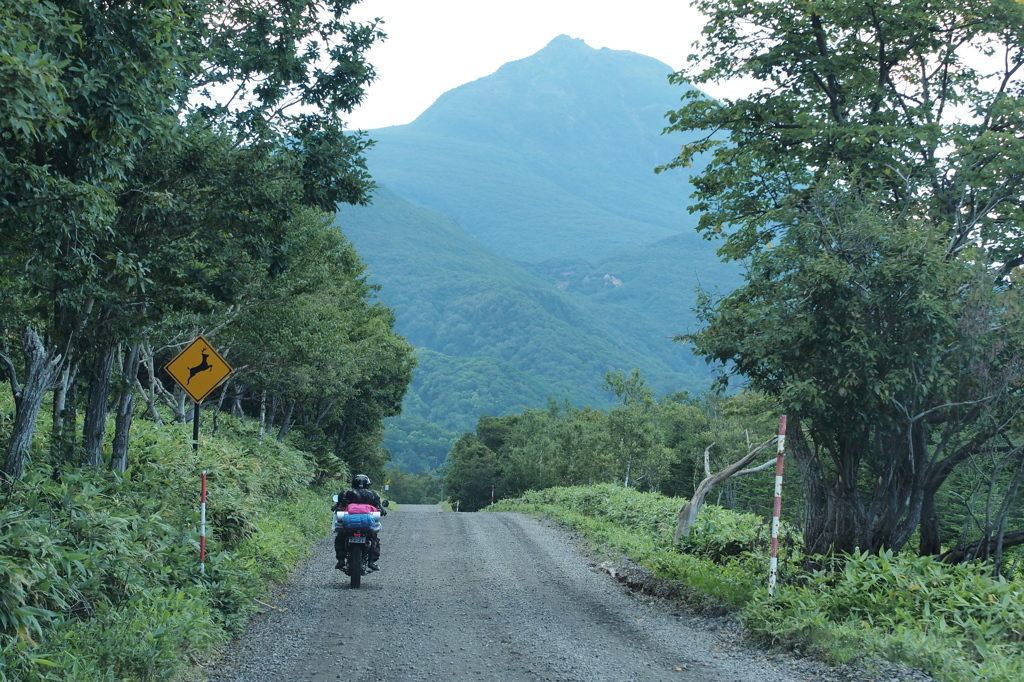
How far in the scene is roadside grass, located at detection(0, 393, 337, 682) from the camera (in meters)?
5.70

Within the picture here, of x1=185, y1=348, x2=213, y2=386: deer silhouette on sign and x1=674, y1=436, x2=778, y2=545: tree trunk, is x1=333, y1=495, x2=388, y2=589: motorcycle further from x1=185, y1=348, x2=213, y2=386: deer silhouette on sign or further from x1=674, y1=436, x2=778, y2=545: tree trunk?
x1=674, y1=436, x2=778, y2=545: tree trunk

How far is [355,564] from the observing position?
35.2 feet

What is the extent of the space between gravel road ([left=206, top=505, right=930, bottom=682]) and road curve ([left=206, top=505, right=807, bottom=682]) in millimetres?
14

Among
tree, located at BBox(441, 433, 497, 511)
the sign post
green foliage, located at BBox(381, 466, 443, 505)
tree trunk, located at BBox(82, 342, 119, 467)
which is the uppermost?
the sign post

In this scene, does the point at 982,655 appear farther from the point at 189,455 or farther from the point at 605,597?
the point at 189,455

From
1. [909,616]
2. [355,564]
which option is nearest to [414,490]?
[355,564]

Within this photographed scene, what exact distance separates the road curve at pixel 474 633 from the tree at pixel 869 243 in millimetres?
2992

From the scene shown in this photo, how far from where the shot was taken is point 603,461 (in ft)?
156

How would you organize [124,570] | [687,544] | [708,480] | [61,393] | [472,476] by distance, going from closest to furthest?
1. [124,570]
2. [61,393]
3. [708,480]
4. [687,544]
5. [472,476]

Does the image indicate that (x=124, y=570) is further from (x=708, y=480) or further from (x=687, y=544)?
(x=687, y=544)

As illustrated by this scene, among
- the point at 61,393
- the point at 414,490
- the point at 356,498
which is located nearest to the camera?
the point at 356,498

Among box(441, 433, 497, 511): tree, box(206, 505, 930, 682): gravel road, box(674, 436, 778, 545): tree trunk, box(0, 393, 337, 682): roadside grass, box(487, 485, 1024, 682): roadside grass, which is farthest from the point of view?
box(441, 433, 497, 511): tree

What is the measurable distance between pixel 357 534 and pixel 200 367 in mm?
3098

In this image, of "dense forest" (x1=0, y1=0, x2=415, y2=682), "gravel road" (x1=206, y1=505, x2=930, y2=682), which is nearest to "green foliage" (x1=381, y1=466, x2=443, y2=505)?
"dense forest" (x1=0, y1=0, x2=415, y2=682)
